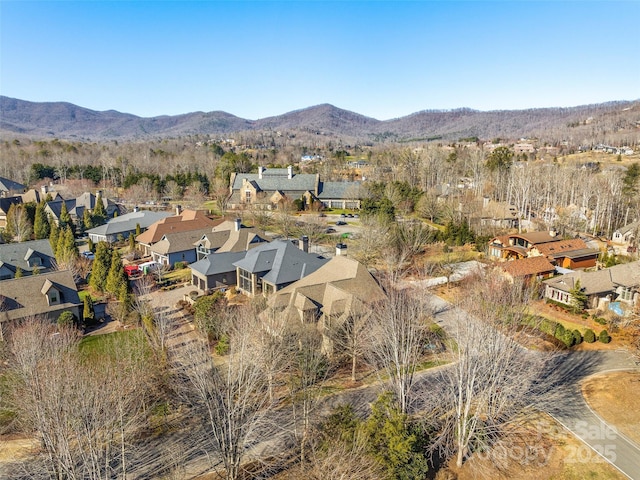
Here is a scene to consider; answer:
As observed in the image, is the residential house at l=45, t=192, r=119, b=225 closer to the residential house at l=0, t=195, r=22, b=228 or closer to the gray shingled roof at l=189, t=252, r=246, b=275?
the residential house at l=0, t=195, r=22, b=228

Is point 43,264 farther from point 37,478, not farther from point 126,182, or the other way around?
point 126,182

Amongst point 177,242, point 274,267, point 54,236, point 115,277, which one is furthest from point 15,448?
point 54,236

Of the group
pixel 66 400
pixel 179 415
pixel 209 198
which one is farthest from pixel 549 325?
pixel 209 198

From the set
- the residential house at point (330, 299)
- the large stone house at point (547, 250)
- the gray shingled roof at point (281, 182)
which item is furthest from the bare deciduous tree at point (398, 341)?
the gray shingled roof at point (281, 182)

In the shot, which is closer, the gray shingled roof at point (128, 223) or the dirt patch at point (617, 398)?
the dirt patch at point (617, 398)

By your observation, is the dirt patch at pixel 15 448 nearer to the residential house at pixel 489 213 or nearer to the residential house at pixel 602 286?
the residential house at pixel 602 286

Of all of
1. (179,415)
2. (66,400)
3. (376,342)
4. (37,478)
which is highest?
(66,400)
